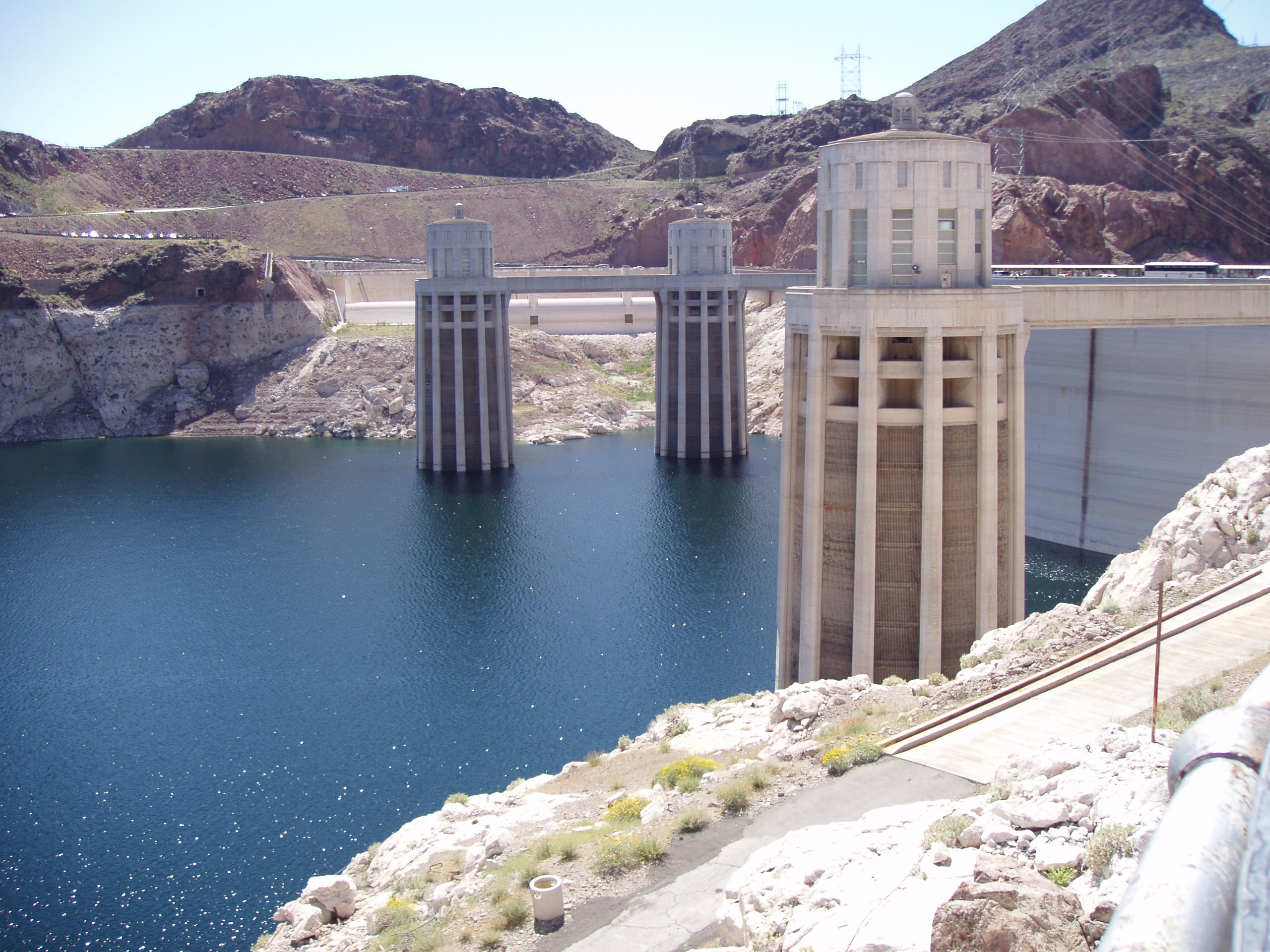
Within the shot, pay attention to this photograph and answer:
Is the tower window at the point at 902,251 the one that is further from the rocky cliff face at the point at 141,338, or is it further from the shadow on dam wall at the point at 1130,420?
the rocky cliff face at the point at 141,338

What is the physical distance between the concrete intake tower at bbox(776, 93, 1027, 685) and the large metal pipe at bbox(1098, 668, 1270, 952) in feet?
68.8

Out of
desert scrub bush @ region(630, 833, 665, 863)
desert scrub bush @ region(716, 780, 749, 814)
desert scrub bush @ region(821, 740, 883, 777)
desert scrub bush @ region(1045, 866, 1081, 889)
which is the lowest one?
desert scrub bush @ region(630, 833, 665, 863)

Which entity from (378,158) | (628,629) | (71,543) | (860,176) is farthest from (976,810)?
(378,158)

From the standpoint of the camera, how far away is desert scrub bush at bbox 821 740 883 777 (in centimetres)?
1564

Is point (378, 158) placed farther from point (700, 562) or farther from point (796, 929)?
point (796, 929)

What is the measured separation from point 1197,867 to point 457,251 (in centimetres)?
7296

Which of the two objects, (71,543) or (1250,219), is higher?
(1250,219)

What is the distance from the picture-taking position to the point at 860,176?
977 inches

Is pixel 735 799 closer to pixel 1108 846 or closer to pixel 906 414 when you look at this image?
pixel 1108 846

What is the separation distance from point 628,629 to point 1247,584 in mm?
23018

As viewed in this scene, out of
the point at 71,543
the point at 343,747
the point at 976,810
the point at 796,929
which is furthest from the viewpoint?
the point at 71,543

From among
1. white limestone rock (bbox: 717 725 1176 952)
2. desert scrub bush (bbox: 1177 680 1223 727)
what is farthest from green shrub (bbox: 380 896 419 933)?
desert scrub bush (bbox: 1177 680 1223 727)

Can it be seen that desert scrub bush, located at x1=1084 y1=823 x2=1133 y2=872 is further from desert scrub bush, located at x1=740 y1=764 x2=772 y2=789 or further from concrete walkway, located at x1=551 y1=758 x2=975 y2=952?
desert scrub bush, located at x1=740 y1=764 x2=772 y2=789

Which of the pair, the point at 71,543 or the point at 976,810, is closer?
the point at 976,810
